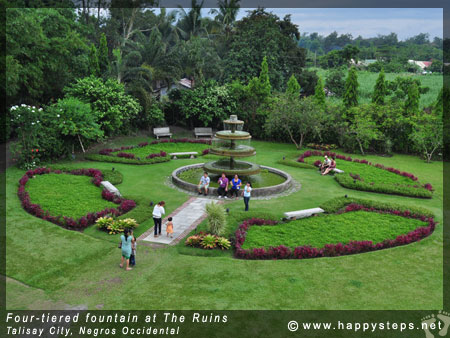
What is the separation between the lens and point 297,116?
27484 mm

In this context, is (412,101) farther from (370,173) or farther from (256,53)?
(256,53)

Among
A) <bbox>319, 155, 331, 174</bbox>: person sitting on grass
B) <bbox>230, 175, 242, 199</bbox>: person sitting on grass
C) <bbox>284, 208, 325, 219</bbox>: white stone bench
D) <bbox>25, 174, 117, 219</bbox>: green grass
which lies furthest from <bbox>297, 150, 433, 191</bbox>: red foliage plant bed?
<bbox>25, 174, 117, 219</bbox>: green grass

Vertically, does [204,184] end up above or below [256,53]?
below

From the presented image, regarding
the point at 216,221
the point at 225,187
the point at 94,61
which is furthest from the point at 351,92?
the point at 216,221

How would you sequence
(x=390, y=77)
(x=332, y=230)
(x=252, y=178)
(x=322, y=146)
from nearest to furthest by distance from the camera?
(x=332, y=230), (x=252, y=178), (x=322, y=146), (x=390, y=77)

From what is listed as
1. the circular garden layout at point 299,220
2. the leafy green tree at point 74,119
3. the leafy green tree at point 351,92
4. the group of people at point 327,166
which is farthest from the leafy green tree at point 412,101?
the leafy green tree at point 74,119

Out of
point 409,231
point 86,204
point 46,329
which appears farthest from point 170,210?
point 409,231

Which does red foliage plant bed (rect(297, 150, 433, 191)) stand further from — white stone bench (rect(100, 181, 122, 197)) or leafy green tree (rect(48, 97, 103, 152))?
leafy green tree (rect(48, 97, 103, 152))

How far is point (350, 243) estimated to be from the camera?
1235 centimetres

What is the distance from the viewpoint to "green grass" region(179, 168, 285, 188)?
62.8 ft

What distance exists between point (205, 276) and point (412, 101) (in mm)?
22919

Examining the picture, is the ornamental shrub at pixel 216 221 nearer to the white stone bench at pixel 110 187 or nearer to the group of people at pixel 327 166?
the white stone bench at pixel 110 187

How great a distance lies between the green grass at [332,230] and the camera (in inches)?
501

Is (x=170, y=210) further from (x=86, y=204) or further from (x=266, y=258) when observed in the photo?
(x=266, y=258)
